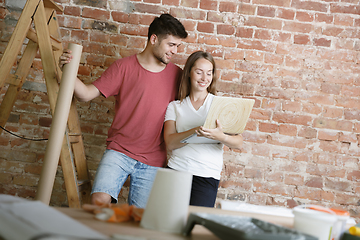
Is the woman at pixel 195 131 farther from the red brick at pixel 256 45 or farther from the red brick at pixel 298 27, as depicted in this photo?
the red brick at pixel 298 27

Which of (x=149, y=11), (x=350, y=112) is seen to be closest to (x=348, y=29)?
(x=350, y=112)

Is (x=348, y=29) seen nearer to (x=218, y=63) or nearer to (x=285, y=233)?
(x=218, y=63)

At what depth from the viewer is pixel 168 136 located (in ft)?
6.36

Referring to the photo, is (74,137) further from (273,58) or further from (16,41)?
(273,58)

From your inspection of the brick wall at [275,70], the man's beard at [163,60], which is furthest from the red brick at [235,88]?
the man's beard at [163,60]

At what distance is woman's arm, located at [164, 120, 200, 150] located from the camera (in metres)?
1.83

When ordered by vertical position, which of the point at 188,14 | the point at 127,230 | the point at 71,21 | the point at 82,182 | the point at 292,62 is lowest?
the point at 82,182

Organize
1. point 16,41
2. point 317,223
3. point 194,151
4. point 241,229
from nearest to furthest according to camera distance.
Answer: point 241,229, point 317,223, point 16,41, point 194,151

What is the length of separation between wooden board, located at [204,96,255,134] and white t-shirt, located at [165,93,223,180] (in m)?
0.23

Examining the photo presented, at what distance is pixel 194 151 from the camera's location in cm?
190

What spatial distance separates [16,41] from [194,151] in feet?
4.14

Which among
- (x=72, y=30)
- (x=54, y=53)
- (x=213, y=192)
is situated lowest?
(x=213, y=192)

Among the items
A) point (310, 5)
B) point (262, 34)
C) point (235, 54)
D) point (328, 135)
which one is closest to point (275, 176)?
point (328, 135)

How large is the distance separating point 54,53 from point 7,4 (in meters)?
0.69
